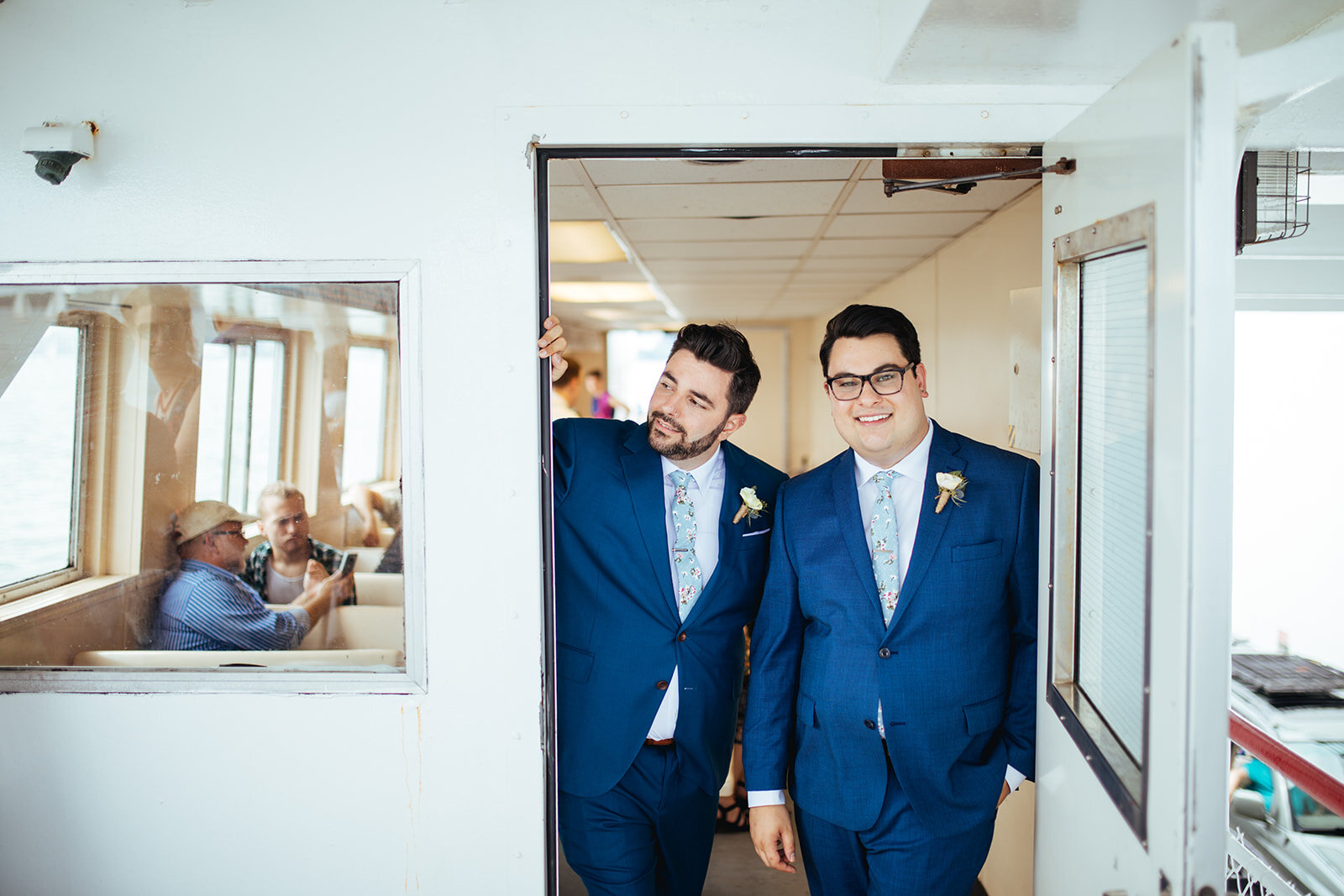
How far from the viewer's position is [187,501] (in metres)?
2.15

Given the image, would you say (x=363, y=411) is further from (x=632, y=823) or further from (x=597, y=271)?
(x=597, y=271)

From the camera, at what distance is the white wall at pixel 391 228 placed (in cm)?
183

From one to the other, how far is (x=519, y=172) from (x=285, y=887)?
1.91m

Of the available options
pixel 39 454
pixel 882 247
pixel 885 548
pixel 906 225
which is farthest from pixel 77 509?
pixel 882 247

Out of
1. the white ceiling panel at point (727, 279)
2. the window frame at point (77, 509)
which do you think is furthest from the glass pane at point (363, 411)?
the white ceiling panel at point (727, 279)

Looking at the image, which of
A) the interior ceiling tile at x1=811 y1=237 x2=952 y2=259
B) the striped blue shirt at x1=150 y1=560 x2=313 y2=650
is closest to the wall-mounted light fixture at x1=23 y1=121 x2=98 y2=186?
the striped blue shirt at x1=150 y1=560 x2=313 y2=650

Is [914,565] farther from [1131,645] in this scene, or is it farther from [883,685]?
[1131,645]

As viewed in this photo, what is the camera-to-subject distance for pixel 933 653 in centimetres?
197

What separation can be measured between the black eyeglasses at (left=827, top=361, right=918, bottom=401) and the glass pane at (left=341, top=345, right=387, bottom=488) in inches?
48.5

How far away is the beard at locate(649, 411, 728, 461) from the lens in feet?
7.80

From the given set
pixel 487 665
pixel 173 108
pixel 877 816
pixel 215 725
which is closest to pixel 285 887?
pixel 215 725

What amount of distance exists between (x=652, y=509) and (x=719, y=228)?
2.35 metres

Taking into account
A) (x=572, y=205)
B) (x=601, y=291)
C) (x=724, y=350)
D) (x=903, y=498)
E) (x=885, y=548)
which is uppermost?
(x=601, y=291)

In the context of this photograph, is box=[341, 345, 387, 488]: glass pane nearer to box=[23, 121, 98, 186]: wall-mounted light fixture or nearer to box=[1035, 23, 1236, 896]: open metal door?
box=[23, 121, 98, 186]: wall-mounted light fixture
